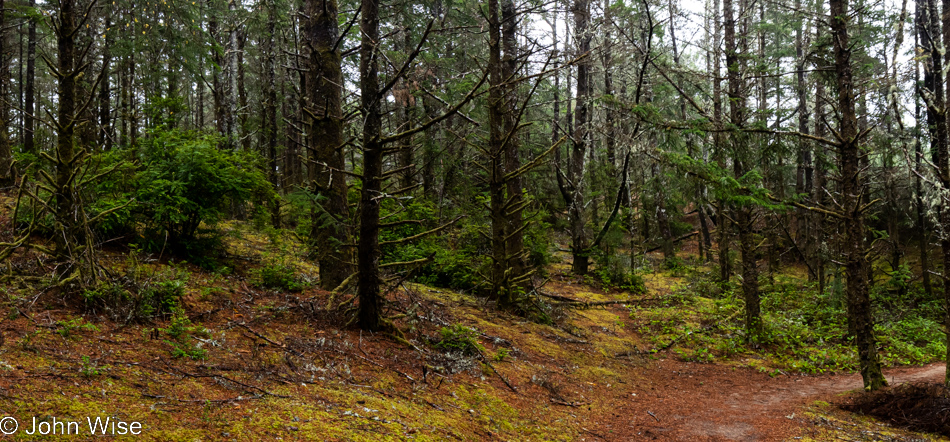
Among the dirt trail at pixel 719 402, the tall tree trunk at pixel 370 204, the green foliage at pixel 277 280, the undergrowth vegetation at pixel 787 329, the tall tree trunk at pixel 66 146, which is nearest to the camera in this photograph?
the tall tree trunk at pixel 66 146

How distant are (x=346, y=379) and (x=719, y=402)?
5610 mm

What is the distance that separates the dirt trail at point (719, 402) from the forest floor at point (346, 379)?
0.11 ft

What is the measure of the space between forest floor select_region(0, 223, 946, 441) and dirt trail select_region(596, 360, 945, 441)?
3cm

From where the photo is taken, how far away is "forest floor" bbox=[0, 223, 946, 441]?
10.4ft

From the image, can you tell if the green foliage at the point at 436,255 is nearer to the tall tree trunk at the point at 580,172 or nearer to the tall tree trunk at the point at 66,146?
the tall tree trunk at the point at 580,172

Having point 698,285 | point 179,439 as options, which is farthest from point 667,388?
point 698,285

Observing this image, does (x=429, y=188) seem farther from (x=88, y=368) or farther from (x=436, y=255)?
(x=88, y=368)

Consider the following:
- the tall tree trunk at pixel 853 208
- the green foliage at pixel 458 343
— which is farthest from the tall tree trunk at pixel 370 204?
the tall tree trunk at pixel 853 208

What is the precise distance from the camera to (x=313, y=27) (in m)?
7.21

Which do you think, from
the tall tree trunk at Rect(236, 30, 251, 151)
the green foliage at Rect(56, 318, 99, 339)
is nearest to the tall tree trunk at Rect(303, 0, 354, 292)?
the green foliage at Rect(56, 318, 99, 339)

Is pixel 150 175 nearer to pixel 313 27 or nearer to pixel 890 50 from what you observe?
pixel 313 27

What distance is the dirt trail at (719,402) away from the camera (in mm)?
5465

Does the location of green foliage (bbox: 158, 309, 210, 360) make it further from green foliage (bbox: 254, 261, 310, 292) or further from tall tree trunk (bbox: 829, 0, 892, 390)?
tall tree trunk (bbox: 829, 0, 892, 390)

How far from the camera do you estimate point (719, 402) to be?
280 inches
